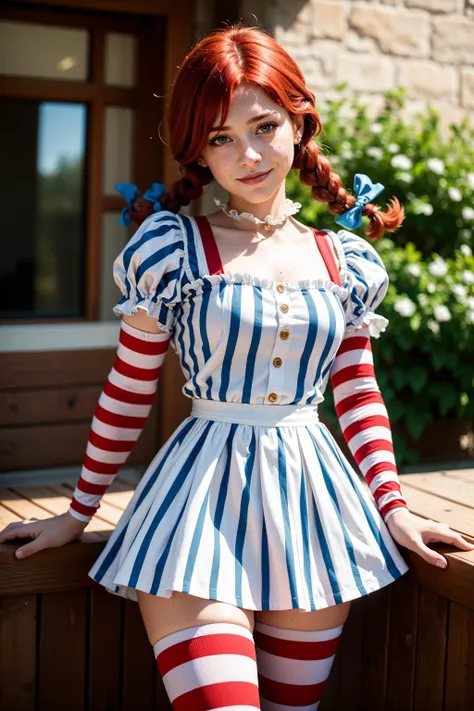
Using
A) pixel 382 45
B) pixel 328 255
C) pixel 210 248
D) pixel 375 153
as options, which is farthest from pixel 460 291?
pixel 210 248

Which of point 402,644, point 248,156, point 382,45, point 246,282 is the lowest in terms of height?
point 402,644

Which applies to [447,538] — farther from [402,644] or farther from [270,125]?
[270,125]

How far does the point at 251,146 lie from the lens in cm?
207

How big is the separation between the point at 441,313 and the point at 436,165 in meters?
0.66

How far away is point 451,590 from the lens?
7.30ft

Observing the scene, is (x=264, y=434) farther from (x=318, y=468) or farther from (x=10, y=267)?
(x=10, y=267)

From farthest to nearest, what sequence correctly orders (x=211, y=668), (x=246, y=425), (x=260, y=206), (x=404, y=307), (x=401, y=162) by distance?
(x=401, y=162)
(x=404, y=307)
(x=260, y=206)
(x=246, y=425)
(x=211, y=668)

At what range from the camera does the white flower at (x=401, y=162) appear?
157 inches

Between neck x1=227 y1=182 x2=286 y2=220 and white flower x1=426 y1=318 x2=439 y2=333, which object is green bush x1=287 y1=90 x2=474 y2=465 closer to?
white flower x1=426 y1=318 x2=439 y2=333

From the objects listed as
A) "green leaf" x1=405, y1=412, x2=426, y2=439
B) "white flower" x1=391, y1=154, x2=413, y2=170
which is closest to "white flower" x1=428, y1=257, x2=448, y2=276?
"white flower" x1=391, y1=154, x2=413, y2=170

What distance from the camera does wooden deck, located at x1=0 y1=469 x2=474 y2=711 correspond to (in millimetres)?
2316

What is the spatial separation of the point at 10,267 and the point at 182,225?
1.73 meters

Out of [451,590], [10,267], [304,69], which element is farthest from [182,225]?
[304,69]

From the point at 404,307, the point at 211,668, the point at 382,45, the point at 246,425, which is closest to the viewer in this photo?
the point at 211,668
